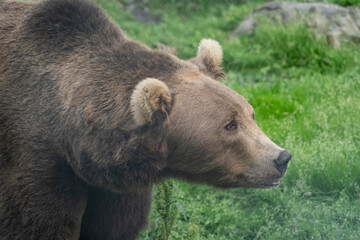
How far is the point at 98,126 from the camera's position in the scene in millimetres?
3996

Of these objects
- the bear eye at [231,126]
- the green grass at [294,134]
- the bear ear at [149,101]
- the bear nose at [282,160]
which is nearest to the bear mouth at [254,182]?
the bear nose at [282,160]

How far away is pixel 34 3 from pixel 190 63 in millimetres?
1349

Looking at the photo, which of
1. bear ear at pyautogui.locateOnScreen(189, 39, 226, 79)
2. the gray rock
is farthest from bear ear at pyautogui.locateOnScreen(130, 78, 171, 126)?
the gray rock

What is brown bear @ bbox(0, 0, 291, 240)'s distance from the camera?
396cm

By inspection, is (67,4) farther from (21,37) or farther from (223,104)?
(223,104)

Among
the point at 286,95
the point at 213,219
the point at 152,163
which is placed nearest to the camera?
the point at 152,163

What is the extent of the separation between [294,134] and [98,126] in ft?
9.85

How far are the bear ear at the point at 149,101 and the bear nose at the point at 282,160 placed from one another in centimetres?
82

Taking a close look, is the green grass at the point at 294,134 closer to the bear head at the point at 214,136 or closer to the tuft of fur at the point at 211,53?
the bear head at the point at 214,136

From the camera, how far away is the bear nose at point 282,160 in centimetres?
392

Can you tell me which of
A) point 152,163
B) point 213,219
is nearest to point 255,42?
point 213,219

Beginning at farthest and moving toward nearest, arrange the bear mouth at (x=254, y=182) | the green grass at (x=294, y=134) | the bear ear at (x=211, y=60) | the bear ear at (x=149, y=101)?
the green grass at (x=294, y=134), the bear ear at (x=211, y=60), the bear mouth at (x=254, y=182), the bear ear at (x=149, y=101)

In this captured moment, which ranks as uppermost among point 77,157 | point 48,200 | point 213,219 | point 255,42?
point 77,157

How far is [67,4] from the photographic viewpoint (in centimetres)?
441
